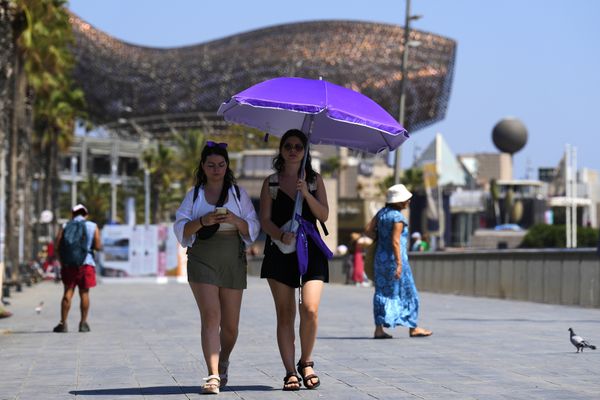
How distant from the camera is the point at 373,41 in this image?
152 meters

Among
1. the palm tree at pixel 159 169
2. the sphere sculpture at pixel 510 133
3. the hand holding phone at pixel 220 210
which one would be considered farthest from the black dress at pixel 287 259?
the sphere sculpture at pixel 510 133

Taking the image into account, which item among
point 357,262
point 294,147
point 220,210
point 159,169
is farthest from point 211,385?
point 159,169

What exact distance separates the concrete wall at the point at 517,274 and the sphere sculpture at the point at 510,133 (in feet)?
433

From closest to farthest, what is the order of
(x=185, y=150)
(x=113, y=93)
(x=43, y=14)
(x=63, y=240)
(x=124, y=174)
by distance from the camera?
(x=63, y=240) → (x=43, y=14) → (x=185, y=150) → (x=124, y=174) → (x=113, y=93)

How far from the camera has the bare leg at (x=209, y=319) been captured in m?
9.00

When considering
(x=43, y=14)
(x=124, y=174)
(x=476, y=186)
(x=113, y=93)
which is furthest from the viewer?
(x=476, y=186)

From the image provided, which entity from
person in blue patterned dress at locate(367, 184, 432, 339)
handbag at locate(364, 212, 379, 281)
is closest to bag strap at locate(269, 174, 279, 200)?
person in blue patterned dress at locate(367, 184, 432, 339)

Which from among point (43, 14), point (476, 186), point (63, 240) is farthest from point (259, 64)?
point (63, 240)

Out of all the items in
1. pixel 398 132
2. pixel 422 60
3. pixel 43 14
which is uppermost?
pixel 422 60

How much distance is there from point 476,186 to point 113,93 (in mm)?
42134

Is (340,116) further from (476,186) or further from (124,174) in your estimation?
(476,186)

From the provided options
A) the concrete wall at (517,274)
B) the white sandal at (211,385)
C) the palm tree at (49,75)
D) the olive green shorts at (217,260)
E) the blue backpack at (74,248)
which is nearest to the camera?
the white sandal at (211,385)

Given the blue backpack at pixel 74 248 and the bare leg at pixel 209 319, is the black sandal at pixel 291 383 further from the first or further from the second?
the blue backpack at pixel 74 248

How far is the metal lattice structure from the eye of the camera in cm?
14438
